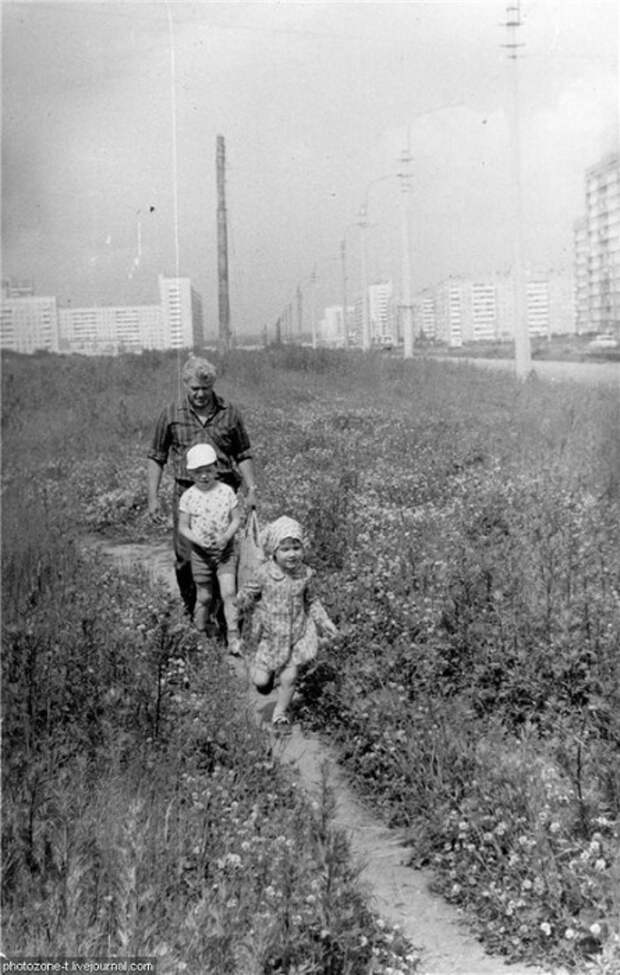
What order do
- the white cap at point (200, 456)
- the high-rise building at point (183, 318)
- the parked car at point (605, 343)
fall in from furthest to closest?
the parked car at point (605, 343) → the high-rise building at point (183, 318) → the white cap at point (200, 456)

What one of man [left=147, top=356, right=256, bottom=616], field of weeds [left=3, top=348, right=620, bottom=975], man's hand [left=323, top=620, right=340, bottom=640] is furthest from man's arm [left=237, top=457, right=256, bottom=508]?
man's hand [left=323, top=620, right=340, bottom=640]

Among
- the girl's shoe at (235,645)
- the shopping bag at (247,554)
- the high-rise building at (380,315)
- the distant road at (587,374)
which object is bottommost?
the girl's shoe at (235,645)

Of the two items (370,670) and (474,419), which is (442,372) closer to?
(474,419)

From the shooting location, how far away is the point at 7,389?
20312 millimetres

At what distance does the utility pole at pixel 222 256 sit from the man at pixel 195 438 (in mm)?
22413

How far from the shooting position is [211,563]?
6684 mm

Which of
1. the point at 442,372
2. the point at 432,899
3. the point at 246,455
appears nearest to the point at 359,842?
the point at 432,899

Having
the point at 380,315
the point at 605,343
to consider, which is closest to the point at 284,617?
the point at 605,343

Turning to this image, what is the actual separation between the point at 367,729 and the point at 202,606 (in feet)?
6.38

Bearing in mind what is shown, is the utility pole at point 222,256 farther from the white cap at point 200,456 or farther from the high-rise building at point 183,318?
the white cap at point 200,456

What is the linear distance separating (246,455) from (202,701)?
2.20 m

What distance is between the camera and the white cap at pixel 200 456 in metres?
6.55

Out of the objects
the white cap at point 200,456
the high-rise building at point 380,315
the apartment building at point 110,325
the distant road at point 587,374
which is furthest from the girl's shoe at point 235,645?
the high-rise building at point 380,315

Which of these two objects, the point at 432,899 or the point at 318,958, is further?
the point at 432,899
